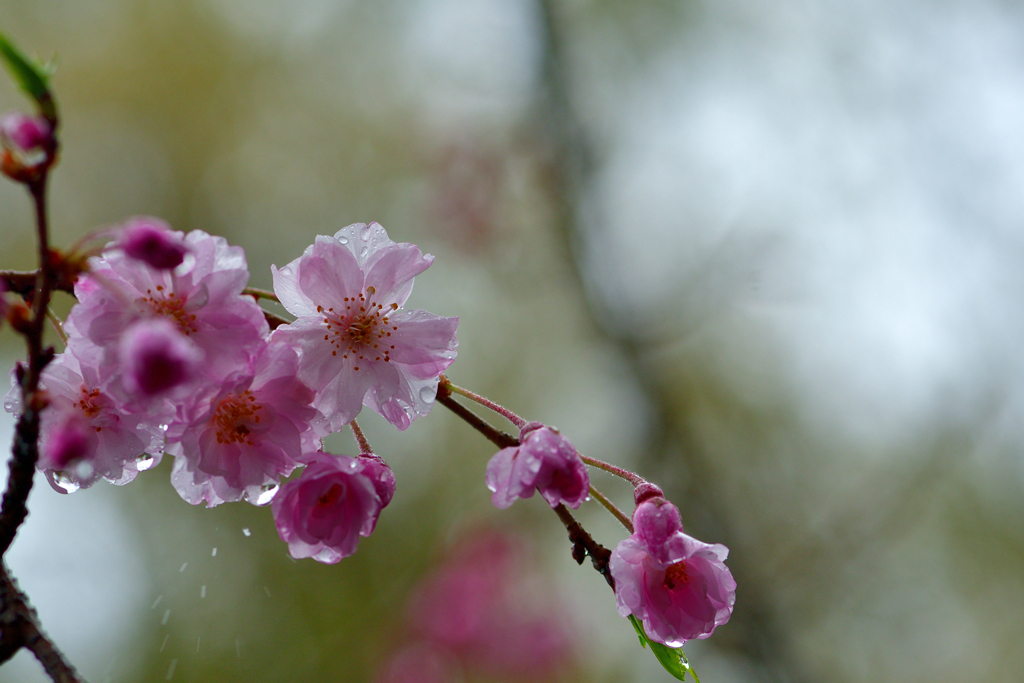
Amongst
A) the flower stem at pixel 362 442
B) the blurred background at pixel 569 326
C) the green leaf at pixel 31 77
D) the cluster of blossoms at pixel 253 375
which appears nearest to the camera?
the green leaf at pixel 31 77

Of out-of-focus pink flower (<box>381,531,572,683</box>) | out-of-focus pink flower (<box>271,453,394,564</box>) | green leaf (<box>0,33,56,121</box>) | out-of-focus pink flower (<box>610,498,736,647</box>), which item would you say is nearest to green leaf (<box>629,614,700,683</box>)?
out-of-focus pink flower (<box>610,498,736,647</box>)

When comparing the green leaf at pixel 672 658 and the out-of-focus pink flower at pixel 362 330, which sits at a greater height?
→ the out-of-focus pink flower at pixel 362 330

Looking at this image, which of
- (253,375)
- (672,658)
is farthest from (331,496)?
(672,658)

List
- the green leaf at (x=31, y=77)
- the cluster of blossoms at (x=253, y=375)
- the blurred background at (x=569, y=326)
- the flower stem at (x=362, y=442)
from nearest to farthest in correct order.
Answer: the green leaf at (x=31, y=77) → the cluster of blossoms at (x=253, y=375) → the flower stem at (x=362, y=442) → the blurred background at (x=569, y=326)

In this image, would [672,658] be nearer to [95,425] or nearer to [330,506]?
[330,506]

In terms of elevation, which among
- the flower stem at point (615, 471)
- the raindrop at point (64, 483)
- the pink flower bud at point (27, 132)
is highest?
the pink flower bud at point (27, 132)

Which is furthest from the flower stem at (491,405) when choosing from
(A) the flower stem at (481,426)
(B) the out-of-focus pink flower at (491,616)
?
(B) the out-of-focus pink flower at (491,616)

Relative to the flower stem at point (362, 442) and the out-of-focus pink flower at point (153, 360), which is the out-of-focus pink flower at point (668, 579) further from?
the out-of-focus pink flower at point (153, 360)

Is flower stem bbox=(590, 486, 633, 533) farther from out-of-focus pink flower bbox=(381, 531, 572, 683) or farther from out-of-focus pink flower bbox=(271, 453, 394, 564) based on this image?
out-of-focus pink flower bbox=(381, 531, 572, 683)
